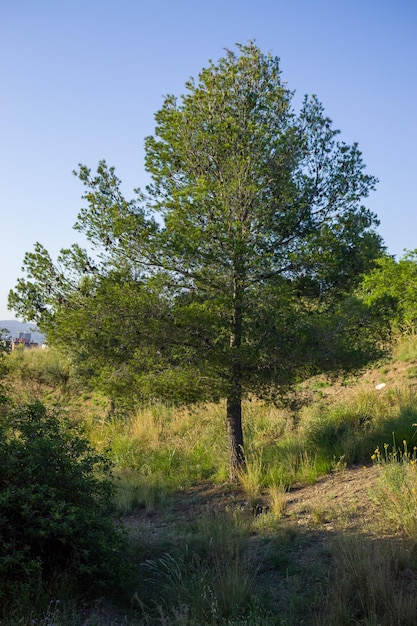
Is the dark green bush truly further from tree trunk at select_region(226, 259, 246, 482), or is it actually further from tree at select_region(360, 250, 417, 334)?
tree at select_region(360, 250, 417, 334)

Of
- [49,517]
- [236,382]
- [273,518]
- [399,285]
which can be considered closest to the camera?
[49,517]

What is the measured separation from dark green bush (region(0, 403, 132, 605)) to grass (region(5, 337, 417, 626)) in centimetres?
27

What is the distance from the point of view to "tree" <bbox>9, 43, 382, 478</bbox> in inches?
318

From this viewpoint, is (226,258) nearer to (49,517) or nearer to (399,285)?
(49,517)

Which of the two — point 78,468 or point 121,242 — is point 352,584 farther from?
point 121,242

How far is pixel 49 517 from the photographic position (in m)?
4.75

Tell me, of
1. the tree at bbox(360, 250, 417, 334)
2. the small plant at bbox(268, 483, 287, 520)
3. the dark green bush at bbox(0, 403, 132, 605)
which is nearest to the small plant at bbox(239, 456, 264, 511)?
the small plant at bbox(268, 483, 287, 520)

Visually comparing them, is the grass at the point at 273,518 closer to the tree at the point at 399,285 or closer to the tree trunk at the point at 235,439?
the tree trunk at the point at 235,439

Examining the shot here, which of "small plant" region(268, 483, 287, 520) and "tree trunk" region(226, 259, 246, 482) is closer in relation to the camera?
"small plant" region(268, 483, 287, 520)

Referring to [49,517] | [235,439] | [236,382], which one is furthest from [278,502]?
[49,517]

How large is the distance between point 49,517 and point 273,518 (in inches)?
140

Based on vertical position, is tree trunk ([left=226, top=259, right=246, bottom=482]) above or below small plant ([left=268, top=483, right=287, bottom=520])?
above

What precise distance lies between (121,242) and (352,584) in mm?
5798

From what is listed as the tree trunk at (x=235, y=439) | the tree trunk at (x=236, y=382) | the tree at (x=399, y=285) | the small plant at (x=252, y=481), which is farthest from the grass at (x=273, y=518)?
the tree at (x=399, y=285)
